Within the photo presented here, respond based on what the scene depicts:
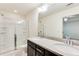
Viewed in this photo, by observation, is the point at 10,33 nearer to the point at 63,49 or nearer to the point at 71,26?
the point at 71,26

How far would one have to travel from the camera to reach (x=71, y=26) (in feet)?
6.77

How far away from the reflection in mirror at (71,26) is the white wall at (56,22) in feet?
0.31

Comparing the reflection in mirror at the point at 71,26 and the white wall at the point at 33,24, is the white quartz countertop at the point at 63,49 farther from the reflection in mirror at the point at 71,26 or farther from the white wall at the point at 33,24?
the white wall at the point at 33,24

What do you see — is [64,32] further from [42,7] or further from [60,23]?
[42,7]

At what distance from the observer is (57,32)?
8.04 ft

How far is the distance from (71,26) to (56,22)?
1.67ft

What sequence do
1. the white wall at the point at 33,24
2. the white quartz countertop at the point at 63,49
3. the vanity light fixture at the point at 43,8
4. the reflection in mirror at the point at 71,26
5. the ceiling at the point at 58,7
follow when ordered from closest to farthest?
the white quartz countertop at the point at 63,49
the reflection in mirror at the point at 71,26
the ceiling at the point at 58,7
the vanity light fixture at the point at 43,8
the white wall at the point at 33,24

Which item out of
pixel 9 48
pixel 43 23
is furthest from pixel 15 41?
pixel 43 23

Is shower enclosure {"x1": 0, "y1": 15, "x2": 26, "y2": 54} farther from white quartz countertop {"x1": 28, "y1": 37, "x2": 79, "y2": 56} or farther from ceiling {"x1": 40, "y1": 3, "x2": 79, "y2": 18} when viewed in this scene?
white quartz countertop {"x1": 28, "y1": 37, "x2": 79, "y2": 56}


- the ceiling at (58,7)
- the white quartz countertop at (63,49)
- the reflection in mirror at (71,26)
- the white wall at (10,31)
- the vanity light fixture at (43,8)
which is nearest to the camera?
the white quartz countertop at (63,49)

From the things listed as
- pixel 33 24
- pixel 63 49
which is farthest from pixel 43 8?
pixel 63 49

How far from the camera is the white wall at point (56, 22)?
2112 millimetres

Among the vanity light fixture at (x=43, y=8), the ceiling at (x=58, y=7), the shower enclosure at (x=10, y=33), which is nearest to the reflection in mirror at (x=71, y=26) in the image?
the ceiling at (x=58, y=7)

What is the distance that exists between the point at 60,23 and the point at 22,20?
2287mm
